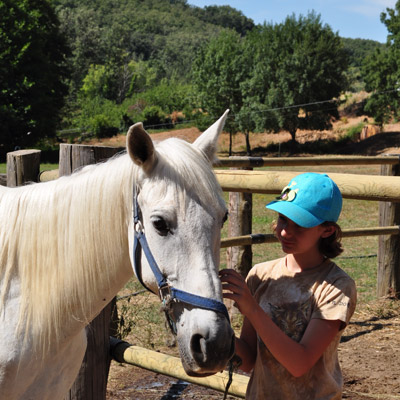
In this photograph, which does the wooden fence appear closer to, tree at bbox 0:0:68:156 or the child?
the child

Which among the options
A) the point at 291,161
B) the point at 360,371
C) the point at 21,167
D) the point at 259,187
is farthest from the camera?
the point at 291,161

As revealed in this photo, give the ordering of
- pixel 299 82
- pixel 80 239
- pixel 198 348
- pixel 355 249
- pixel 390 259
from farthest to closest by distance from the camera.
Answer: pixel 299 82 < pixel 355 249 < pixel 390 259 < pixel 80 239 < pixel 198 348

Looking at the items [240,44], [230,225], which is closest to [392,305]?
Result: [230,225]

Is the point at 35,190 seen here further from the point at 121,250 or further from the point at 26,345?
the point at 26,345

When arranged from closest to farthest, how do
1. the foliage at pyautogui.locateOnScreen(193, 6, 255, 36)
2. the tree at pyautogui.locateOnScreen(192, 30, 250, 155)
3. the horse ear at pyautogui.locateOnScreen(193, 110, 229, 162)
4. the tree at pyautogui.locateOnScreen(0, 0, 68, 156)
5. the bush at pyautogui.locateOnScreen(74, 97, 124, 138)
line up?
the horse ear at pyautogui.locateOnScreen(193, 110, 229, 162) → the tree at pyautogui.locateOnScreen(0, 0, 68, 156) → the tree at pyautogui.locateOnScreen(192, 30, 250, 155) → the bush at pyautogui.locateOnScreen(74, 97, 124, 138) → the foliage at pyautogui.locateOnScreen(193, 6, 255, 36)

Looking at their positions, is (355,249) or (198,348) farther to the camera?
(355,249)

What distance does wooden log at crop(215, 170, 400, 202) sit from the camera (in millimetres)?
2160

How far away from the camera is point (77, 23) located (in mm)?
69125

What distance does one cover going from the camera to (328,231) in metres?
1.63

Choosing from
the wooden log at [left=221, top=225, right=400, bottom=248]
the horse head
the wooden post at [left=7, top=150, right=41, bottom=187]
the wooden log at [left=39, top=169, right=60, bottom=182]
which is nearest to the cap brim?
the horse head

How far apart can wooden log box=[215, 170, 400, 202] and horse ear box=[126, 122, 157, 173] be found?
117 cm

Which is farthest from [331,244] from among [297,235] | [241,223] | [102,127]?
[102,127]

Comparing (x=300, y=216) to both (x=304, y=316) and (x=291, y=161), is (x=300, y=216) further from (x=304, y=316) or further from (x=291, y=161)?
(x=291, y=161)

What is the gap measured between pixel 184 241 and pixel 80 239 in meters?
0.45
